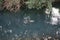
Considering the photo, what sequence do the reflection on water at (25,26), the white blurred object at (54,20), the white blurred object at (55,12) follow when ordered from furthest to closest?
the white blurred object at (55,12) < the white blurred object at (54,20) < the reflection on water at (25,26)

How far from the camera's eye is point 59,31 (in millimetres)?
3576

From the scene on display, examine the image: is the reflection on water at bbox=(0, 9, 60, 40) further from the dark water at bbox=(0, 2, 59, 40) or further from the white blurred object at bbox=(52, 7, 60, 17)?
the white blurred object at bbox=(52, 7, 60, 17)

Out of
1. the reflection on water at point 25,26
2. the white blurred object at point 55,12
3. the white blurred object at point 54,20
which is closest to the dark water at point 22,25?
the reflection on water at point 25,26

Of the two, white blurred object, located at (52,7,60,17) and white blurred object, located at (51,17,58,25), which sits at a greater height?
white blurred object, located at (52,7,60,17)

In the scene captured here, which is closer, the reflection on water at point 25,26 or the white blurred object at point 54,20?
the reflection on water at point 25,26

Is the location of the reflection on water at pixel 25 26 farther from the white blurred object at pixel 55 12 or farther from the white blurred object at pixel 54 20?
the white blurred object at pixel 55 12

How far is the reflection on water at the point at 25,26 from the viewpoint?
349cm

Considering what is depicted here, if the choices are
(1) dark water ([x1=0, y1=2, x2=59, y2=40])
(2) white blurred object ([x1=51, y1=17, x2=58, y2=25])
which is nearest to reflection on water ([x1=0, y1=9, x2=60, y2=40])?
(1) dark water ([x1=0, y1=2, x2=59, y2=40])

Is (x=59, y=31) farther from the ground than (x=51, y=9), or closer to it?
closer to it

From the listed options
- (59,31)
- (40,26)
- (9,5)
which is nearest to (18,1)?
(9,5)

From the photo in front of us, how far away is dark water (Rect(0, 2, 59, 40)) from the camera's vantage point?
353 centimetres

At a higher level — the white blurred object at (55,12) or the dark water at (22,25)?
the white blurred object at (55,12)

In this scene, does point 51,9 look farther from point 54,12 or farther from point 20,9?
point 20,9

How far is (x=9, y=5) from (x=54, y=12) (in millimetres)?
1111
